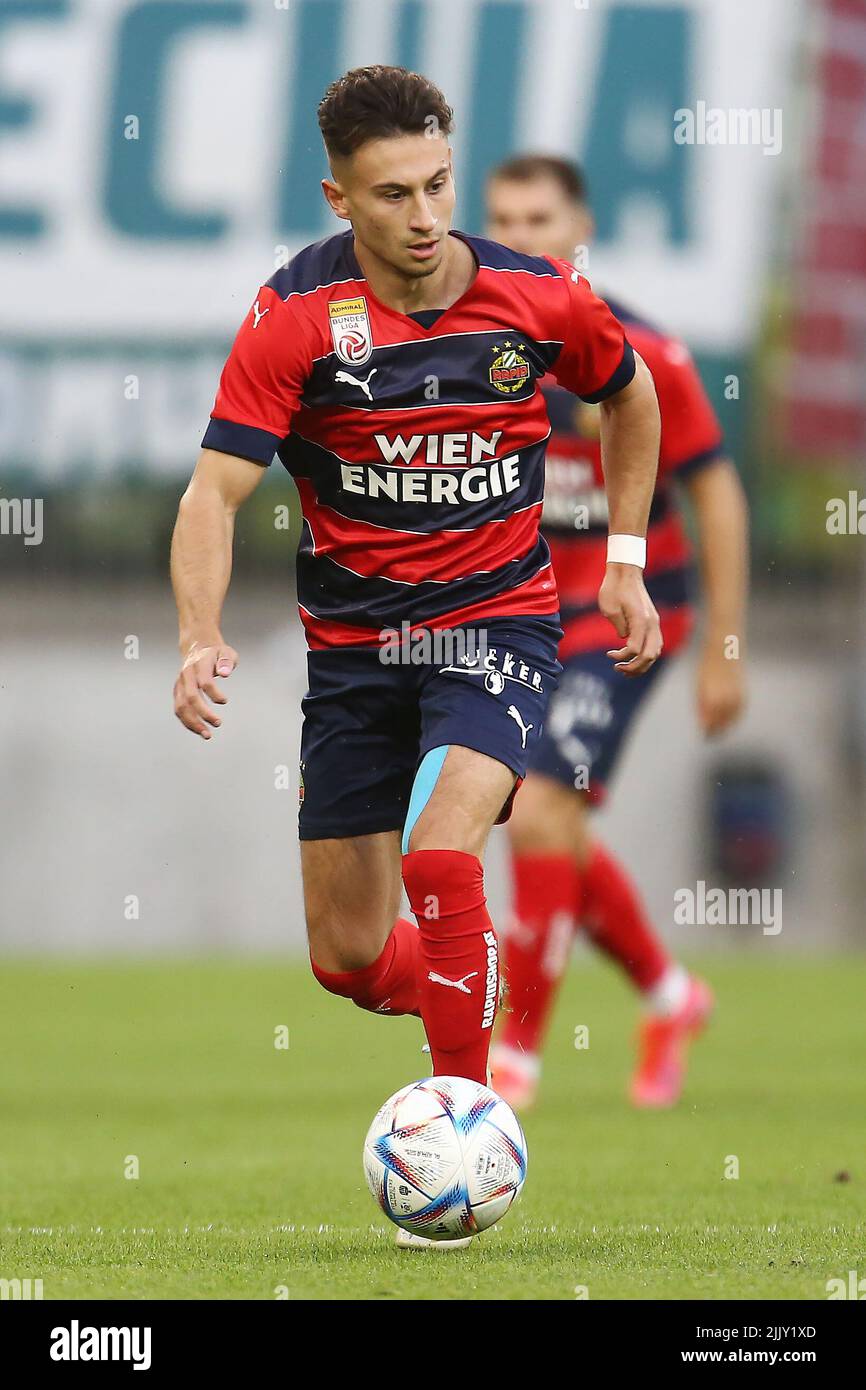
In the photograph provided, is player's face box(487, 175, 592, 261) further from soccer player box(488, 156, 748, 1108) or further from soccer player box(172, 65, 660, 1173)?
soccer player box(172, 65, 660, 1173)

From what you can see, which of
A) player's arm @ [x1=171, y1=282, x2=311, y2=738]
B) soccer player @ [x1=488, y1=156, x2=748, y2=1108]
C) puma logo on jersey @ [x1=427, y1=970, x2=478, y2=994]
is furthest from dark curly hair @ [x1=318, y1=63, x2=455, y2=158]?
soccer player @ [x1=488, y1=156, x2=748, y2=1108]

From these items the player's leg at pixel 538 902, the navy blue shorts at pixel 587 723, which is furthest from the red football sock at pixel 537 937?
the navy blue shorts at pixel 587 723

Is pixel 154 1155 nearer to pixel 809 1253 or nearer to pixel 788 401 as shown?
pixel 809 1253

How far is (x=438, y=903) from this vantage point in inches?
162

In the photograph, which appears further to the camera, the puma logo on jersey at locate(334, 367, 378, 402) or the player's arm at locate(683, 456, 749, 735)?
the player's arm at locate(683, 456, 749, 735)

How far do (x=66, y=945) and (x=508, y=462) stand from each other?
1234 cm

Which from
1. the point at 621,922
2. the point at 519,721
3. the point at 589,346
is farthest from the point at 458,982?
the point at 621,922

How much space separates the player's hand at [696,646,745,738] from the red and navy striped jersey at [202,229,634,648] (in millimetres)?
1923

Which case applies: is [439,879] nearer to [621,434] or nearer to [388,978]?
[388,978]

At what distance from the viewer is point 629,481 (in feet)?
15.3

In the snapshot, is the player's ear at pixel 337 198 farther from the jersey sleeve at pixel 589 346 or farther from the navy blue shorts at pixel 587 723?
the navy blue shorts at pixel 587 723

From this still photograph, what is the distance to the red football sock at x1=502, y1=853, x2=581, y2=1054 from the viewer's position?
6.56 m

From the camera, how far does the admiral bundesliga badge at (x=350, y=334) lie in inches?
169
